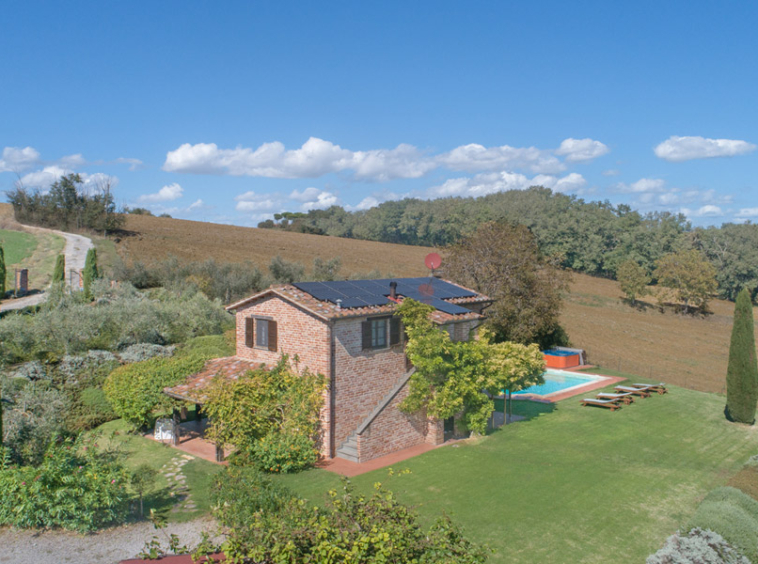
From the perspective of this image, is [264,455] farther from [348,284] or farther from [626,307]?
Result: [626,307]

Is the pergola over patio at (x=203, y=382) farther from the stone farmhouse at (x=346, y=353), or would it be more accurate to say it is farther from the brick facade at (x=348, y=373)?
the brick facade at (x=348, y=373)

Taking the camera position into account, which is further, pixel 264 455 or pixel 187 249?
pixel 187 249

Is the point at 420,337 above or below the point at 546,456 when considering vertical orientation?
above

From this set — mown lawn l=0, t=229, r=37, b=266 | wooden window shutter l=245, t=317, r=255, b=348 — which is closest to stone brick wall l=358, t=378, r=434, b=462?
wooden window shutter l=245, t=317, r=255, b=348

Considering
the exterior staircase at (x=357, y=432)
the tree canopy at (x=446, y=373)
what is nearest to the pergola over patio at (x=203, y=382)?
the exterior staircase at (x=357, y=432)

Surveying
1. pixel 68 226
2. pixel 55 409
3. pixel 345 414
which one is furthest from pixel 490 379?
pixel 68 226

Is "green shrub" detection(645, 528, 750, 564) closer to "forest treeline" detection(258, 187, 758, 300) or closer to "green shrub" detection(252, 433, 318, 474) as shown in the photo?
"green shrub" detection(252, 433, 318, 474)
